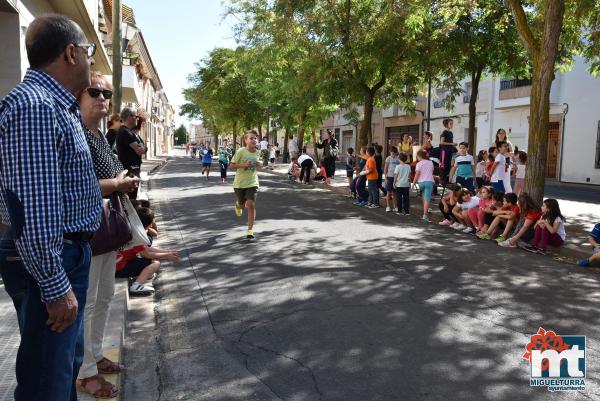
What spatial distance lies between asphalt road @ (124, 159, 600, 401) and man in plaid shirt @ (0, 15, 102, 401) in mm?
1406

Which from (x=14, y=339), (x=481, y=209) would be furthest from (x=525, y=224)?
(x=14, y=339)

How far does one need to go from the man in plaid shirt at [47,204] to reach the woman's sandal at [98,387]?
3.06 ft

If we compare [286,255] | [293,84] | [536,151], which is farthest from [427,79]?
[286,255]

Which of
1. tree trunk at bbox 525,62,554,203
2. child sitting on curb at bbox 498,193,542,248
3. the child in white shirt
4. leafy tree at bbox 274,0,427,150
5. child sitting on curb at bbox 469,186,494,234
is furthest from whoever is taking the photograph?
leafy tree at bbox 274,0,427,150

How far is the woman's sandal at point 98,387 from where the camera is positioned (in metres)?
3.11

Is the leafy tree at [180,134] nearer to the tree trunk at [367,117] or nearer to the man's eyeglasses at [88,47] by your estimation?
the tree trunk at [367,117]

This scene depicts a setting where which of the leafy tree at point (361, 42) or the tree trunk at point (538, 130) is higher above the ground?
the leafy tree at point (361, 42)

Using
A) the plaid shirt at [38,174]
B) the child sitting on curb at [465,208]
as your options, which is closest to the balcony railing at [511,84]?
the child sitting on curb at [465,208]

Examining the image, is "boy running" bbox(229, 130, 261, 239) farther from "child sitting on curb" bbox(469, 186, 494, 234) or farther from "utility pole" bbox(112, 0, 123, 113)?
"utility pole" bbox(112, 0, 123, 113)

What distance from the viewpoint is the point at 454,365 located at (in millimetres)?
3764

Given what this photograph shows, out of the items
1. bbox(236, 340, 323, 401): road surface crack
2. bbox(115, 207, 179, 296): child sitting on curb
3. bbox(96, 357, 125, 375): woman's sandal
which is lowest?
bbox(236, 340, 323, 401): road surface crack

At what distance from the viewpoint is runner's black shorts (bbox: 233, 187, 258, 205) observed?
8.88 m

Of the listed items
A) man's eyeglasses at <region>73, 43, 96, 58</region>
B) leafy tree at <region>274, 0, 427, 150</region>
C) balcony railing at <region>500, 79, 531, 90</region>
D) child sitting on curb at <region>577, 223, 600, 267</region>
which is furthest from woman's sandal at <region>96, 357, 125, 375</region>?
balcony railing at <region>500, 79, 531, 90</region>

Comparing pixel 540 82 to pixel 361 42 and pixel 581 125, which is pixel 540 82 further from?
pixel 581 125
